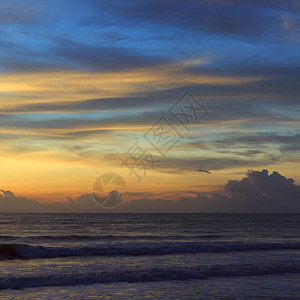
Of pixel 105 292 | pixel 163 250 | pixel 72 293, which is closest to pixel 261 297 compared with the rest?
pixel 105 292

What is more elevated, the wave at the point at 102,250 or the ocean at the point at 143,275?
the ocean at the point at 143,275

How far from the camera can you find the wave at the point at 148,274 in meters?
19.5

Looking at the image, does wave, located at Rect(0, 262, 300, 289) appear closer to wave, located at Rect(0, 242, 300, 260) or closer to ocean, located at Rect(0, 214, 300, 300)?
ocean, located at Rect(0, 214, 300, 300)

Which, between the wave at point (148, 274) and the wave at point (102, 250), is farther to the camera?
the wave at point (102, 250)

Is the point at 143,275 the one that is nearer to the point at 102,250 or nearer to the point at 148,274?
the point at 148,274

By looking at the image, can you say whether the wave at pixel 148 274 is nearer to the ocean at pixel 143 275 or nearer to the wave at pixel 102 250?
the ocean at pixel 143 275

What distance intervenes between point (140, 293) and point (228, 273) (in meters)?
6.80

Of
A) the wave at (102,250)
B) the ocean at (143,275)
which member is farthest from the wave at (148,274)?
the wave at (102,250)

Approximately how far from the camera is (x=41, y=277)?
20.6m

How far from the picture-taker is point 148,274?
2177cm

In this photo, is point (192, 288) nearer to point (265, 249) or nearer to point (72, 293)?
point (72, 293)

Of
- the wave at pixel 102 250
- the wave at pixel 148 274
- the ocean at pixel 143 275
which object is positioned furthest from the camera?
the wave at pixel 102 250

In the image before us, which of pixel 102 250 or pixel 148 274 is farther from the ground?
pixel 148 274

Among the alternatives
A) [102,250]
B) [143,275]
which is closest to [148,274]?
[143,275]
